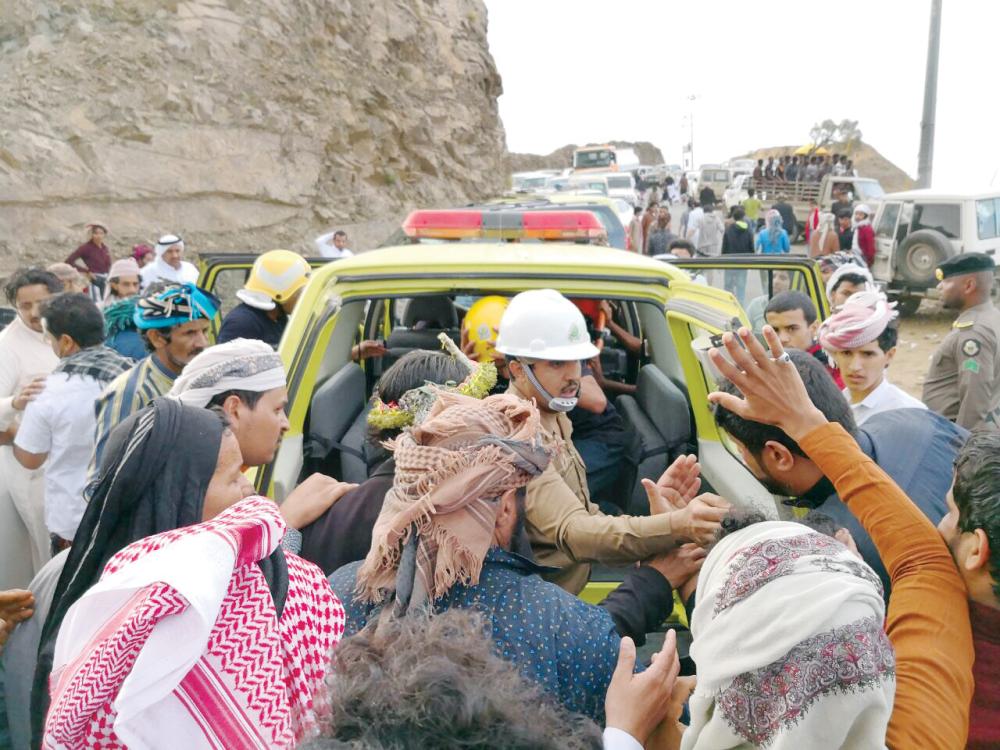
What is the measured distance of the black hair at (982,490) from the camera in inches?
62.2

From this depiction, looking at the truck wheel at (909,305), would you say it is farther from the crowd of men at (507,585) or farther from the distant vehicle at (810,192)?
the crowd of men at (507,585)

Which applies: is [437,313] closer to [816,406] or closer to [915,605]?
[816,406]

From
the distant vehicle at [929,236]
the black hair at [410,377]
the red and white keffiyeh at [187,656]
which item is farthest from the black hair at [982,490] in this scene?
the distant vehicle at [929,236]

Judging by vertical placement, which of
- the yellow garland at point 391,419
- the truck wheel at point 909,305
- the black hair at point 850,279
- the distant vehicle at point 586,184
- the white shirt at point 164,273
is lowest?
the truck wheel at point 909,305

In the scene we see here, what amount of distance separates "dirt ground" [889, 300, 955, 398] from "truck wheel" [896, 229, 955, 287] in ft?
2.80

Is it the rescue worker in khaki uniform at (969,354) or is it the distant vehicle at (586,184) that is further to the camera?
the distant vehicle at (586,184)

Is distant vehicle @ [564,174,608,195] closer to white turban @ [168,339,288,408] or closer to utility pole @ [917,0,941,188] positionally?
utility pole @ [917,0,941,188]

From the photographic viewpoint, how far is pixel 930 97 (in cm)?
1928

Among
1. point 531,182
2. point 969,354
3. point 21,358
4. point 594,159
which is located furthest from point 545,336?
point 594,159

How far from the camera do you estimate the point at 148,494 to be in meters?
1.88

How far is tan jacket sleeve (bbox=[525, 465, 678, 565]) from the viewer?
2385 millimetres

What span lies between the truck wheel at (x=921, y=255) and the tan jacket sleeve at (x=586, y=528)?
14.7 m

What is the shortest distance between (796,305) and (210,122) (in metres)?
14.1

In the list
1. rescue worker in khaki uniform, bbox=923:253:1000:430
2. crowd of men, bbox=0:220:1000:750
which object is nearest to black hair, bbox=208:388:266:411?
crowd of men, bbox=0:220:1000:750
